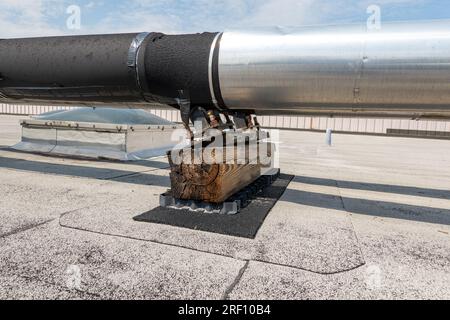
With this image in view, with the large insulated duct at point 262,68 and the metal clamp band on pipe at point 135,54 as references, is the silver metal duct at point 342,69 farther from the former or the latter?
the metal clamp band on pipe at point 135,54

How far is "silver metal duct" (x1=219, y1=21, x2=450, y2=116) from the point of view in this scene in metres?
2.87

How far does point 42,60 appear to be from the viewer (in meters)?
4.00

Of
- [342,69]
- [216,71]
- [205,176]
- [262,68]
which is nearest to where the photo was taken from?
[342,69]

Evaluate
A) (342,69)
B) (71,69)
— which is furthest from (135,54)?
(342,69)

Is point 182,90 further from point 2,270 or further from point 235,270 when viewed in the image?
point 2,270

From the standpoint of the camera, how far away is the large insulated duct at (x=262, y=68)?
2.92 meters

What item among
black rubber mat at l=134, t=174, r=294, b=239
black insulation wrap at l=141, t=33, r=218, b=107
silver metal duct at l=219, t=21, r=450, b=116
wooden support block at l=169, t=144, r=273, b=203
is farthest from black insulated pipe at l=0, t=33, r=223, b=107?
black rubber mat at l=134, t=174, r=294, b=239

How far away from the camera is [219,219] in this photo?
337cm

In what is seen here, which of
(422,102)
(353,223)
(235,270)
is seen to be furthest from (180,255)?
(422,102)

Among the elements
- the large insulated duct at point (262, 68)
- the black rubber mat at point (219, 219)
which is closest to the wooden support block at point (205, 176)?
the black rubber mat at point (219, 219)

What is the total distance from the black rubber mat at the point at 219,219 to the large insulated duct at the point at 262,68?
47.3 inches

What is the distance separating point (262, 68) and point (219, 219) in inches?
64.7

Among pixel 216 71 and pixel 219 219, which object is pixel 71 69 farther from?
pixel 219 219

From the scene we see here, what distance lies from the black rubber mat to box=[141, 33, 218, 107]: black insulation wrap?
128cm
